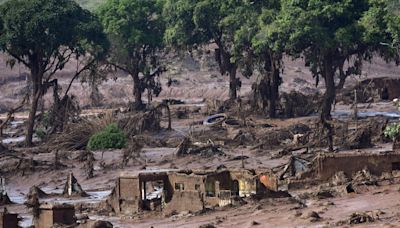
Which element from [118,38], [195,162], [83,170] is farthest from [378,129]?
[118,38]

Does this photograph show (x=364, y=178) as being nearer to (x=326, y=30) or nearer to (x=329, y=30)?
(x=326, y=30)

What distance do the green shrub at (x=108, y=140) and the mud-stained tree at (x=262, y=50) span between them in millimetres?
9797

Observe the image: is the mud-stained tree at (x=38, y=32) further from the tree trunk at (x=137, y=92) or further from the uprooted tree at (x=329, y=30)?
the tree trunk at (x=137, y=92)

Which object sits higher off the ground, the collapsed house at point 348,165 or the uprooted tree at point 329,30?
the uprooted tree at point 329,30

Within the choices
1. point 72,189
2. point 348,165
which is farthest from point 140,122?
point 348,165

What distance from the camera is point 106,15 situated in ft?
244

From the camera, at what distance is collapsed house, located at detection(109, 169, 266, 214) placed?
3291cm

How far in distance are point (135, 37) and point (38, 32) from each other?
13.5m

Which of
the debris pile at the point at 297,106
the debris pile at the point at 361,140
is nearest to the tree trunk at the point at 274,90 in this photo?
the debris pile at the point at 297,106

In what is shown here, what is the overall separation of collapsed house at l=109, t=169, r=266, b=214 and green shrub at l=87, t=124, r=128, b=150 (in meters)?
16.8

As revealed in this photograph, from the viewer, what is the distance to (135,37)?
72.6 m

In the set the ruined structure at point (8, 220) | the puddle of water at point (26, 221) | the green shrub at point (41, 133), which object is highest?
the green shrub at point (41, 133)

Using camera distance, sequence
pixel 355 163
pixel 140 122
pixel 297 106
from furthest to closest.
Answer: pixel 297 106 < pixel 140 122 < pixel 355 163

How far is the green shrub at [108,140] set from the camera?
52000mm
